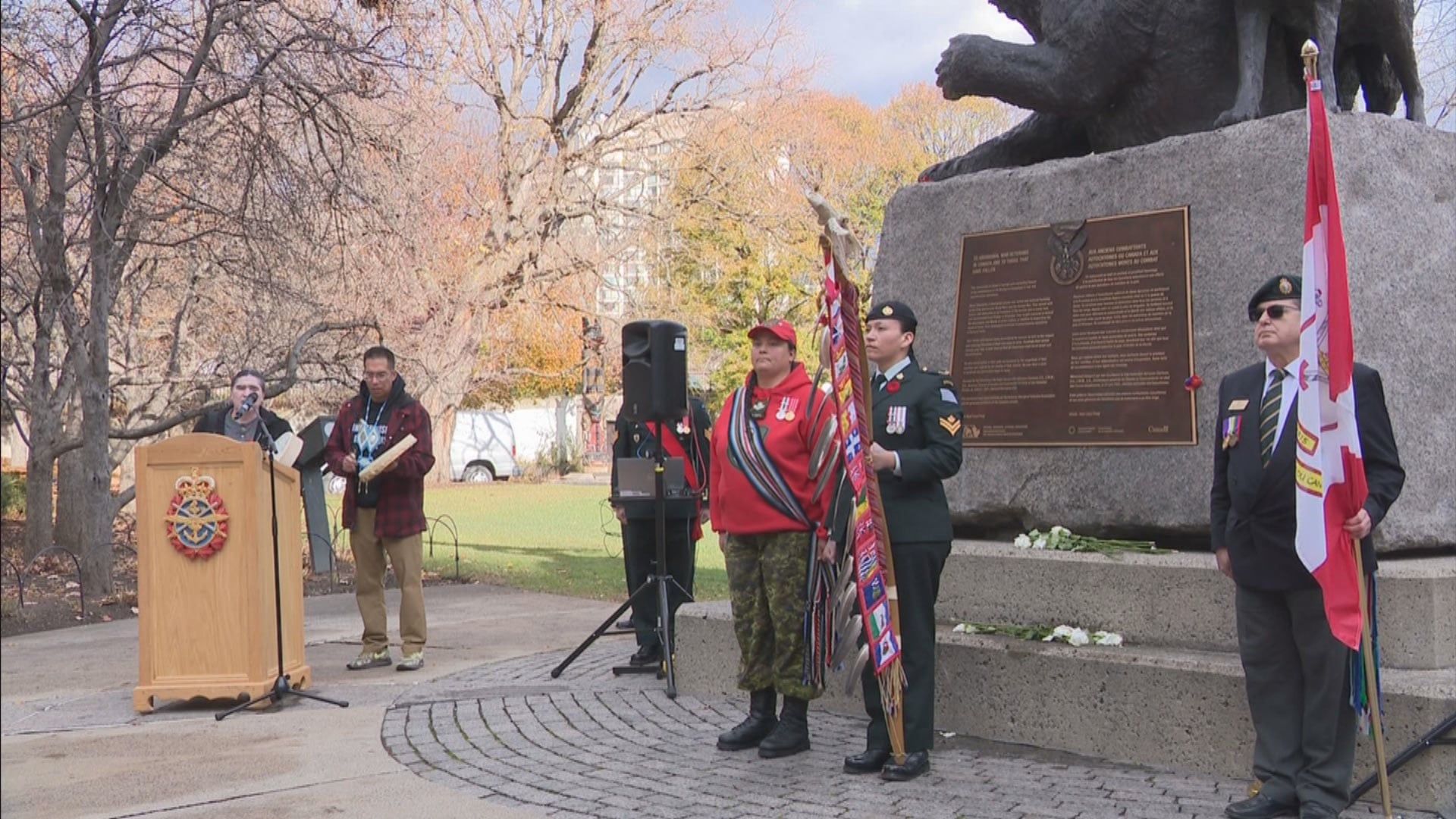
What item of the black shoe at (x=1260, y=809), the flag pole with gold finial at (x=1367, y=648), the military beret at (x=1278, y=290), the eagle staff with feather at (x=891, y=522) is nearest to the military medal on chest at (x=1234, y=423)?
the military beret at (x=1278, y=290)

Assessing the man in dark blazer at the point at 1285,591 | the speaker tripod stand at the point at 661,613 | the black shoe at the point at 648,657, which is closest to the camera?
the man in dark blazer at the point at 1285,591

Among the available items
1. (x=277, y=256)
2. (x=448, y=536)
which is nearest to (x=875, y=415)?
(x=277, y=256)

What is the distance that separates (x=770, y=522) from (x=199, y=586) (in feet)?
11.3

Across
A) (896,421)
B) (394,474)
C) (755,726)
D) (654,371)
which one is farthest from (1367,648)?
(394,474)

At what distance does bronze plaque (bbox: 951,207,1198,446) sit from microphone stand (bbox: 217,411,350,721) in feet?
12.6

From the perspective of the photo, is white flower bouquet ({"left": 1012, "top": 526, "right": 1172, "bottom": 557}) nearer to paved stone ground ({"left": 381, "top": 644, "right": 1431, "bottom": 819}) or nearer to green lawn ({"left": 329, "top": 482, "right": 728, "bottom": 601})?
paved stone ground ({"left": 381, "top": 644, "right": 1431, "bottom": 819})

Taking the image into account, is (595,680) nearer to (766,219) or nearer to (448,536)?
(448,536)

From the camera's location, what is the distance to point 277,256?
12320 mm

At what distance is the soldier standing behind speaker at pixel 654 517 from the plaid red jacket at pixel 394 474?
1238 mm

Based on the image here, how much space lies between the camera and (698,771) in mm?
5570

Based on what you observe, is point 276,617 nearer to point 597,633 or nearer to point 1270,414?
point 597,633

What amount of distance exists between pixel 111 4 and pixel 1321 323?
A: 9248mm

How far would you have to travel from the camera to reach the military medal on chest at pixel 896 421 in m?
5.50

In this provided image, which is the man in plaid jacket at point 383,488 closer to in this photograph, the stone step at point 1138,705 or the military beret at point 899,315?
the military beret at point 899,315
